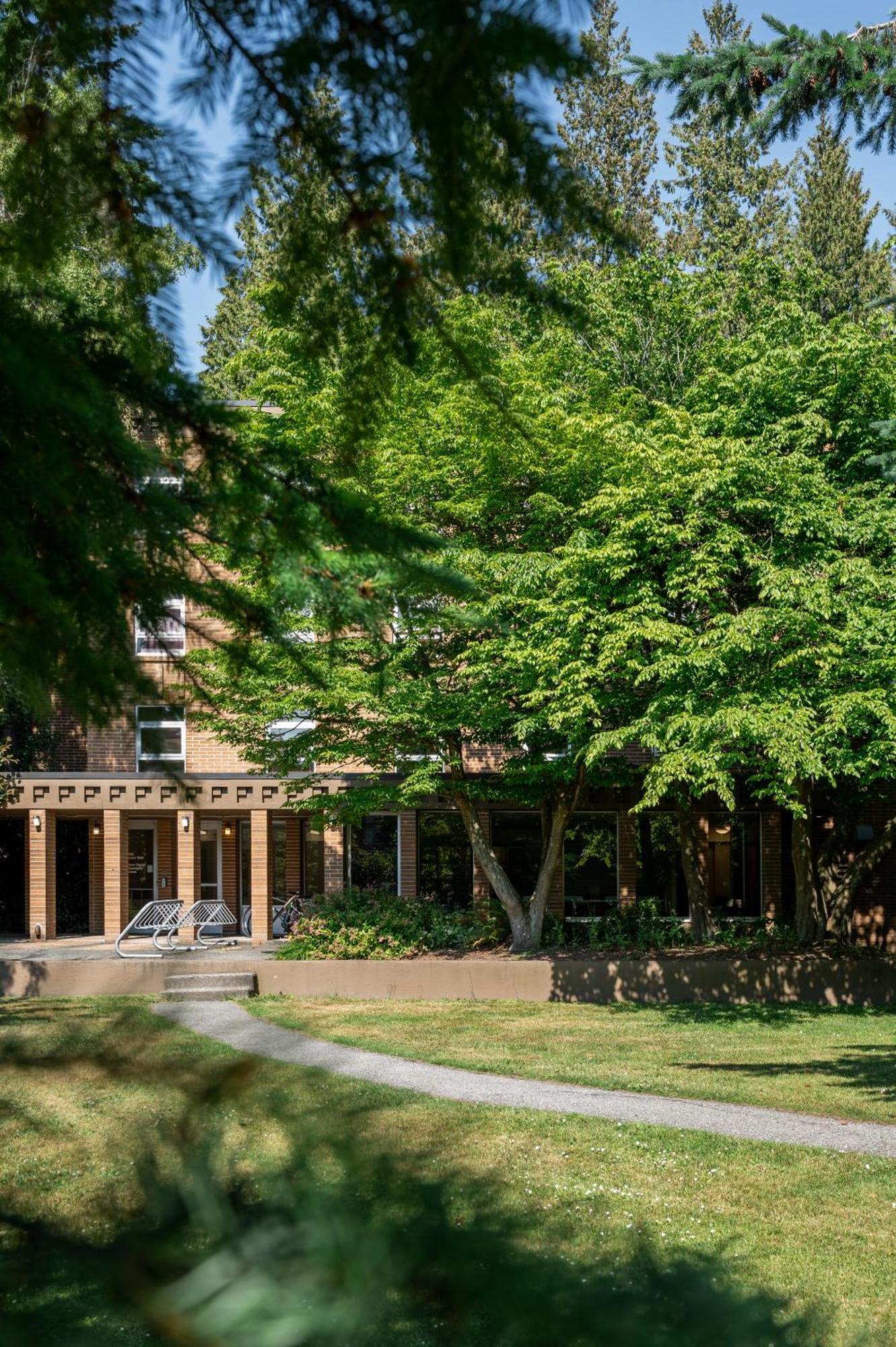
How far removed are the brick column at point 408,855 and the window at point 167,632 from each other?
78.9 ft

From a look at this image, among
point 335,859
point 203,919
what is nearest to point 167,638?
point 203,919

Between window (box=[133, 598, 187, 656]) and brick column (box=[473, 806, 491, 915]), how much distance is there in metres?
21.9

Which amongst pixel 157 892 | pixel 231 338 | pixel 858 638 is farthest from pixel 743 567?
pixel 231 338

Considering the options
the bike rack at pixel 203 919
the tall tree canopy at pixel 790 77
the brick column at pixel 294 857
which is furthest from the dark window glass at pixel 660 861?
the tall tree canopy at pixel 790 77

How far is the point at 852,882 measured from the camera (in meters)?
22.9

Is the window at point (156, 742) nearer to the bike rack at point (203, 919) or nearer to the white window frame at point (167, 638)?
the white window frame at point (167, 638)

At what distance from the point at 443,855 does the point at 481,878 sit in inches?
44.3

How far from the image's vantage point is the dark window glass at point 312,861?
90.5 feet

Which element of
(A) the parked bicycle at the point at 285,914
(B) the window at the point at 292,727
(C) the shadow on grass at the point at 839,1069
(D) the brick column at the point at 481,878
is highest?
(B) the window at the point at 292,727

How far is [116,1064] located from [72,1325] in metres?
0.25

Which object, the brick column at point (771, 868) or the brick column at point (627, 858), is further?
the brick column at point (771, 868)

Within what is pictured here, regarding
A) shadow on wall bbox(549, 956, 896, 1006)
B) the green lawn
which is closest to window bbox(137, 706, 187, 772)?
the green lawn

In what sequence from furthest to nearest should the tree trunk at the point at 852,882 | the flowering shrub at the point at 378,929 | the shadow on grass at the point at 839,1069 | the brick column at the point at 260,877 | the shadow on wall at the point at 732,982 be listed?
1. the brick column at the point at 260,877
2. the tree trunk at the point at 852,882
3. the flowering shrub at the point at 378,929
4. the shadow on wall at the point at 732,982
5. the shadow on grass at the point at 839,1069

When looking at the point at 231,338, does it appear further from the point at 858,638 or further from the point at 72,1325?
the point at 72,1325
